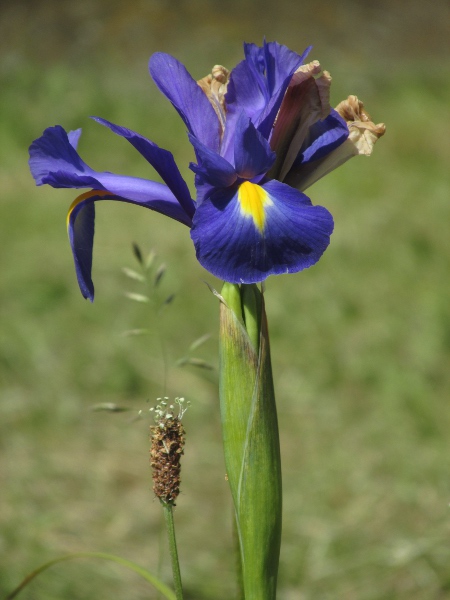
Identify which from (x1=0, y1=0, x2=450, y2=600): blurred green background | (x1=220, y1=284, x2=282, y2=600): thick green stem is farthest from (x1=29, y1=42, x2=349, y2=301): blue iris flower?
(x1=0, y1=0, x2=450, y2=600): blurred green background

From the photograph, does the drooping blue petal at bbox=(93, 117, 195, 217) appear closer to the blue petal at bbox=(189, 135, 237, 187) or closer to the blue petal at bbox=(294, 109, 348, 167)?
the blue petal at bbox=(189, 135, 237, 187)

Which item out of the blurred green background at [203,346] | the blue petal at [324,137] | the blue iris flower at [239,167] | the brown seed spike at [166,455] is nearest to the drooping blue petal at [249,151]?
the blue iris flower at [239,167]

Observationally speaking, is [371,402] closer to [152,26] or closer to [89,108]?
[89,108]

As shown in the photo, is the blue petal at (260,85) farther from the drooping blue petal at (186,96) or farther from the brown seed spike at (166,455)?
the brown seed spike at (166,455)

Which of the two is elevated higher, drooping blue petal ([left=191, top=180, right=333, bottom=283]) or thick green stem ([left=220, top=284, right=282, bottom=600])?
drooping blue petal ([left=191, top=180, right=333, bottom=283])

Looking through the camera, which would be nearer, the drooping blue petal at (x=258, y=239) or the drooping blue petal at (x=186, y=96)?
the drooping blue petal at (x=258, y=239)

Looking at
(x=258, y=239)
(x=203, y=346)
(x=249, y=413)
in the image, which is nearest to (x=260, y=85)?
(x=258, y=239)

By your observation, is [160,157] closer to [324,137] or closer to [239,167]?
[239,167]
